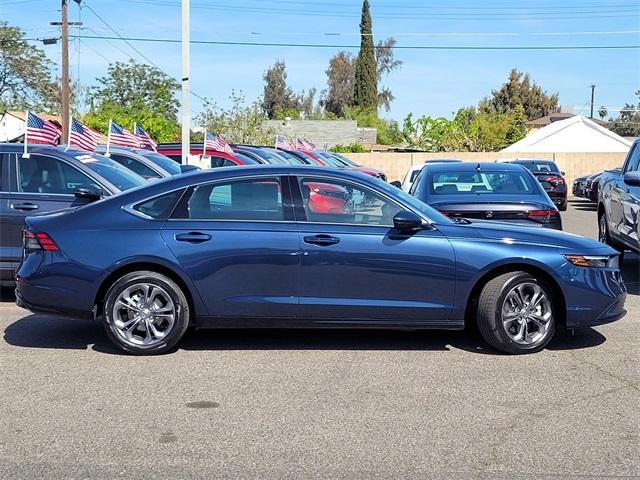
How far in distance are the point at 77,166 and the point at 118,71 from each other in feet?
154

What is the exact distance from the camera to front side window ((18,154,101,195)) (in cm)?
947

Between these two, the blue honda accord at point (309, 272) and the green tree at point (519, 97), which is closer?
the blue honda accord at point (309, 272)

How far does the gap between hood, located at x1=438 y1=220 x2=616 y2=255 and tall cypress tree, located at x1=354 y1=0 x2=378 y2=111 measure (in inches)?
2739

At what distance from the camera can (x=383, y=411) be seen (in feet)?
18.1

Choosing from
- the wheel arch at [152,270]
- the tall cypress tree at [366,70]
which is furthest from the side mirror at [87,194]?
the tall cypress tree at [366,70]

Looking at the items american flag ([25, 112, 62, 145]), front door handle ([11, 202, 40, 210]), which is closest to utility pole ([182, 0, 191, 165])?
american flag ([25, 112, 62, 145])

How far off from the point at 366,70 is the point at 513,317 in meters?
71.8

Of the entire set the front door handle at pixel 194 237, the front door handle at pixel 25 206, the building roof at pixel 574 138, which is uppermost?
the building roof at pixel 574 138

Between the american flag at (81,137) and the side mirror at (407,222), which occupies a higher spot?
the american flag at (81,137)

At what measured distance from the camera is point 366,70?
252ft

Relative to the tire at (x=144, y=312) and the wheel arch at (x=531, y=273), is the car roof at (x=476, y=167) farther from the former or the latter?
the tire at (x=144, y=312)

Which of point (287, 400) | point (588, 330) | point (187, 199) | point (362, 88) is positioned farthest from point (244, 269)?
point (362, 88)

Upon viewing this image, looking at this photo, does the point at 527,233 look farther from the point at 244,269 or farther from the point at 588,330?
the point at 244,269

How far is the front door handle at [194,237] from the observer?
22.6 ft
